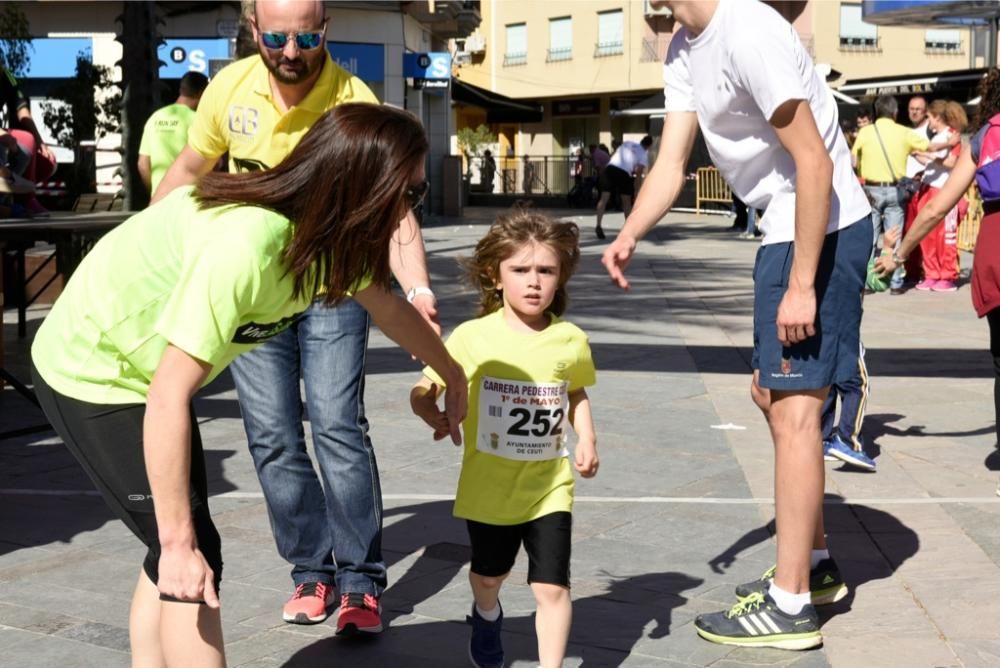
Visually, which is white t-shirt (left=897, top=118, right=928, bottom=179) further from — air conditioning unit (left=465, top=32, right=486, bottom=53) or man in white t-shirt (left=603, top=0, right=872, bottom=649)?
air conditioning unit (left=465, top=32, right=486, bottom=53)

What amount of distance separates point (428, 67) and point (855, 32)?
33856 mm

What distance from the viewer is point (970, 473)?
22.2ft

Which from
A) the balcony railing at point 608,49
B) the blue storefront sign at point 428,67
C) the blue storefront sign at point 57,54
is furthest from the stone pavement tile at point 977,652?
the balcony railing at point 608,49

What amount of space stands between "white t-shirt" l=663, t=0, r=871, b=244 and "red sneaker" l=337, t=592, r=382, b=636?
5.18 ft

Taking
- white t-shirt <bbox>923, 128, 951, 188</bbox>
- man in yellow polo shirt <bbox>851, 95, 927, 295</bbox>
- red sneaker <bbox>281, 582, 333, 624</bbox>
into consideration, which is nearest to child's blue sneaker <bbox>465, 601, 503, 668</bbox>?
red sneaker <bbox>281, 582, 333, 624</bbox>

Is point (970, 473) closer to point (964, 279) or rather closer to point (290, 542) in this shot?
point (290, 542)

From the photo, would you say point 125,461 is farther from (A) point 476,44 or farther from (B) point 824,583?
(A) point 476,44

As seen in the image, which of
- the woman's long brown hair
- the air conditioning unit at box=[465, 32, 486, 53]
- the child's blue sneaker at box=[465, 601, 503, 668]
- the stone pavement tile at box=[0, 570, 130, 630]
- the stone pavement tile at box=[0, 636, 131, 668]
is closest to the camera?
the woman's long brown hair

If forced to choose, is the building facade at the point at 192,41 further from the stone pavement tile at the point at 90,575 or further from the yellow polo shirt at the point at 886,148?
the stone pavement tile at the point at 90,575

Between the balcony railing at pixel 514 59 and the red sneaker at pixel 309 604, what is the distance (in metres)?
62.3

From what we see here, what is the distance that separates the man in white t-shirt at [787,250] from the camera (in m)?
4.10

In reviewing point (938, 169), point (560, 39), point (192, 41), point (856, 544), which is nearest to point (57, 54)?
point (192, 41)

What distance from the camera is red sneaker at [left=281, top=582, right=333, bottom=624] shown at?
449 centimetres

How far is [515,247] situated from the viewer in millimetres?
4031
